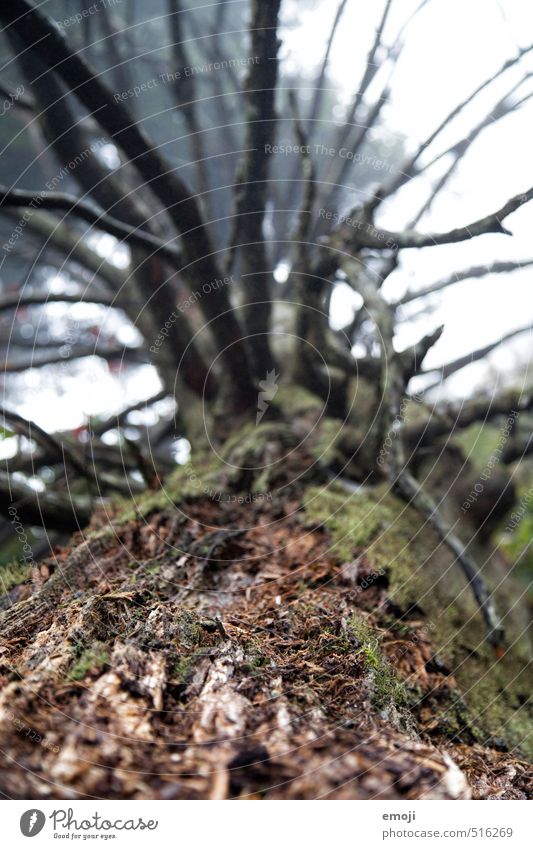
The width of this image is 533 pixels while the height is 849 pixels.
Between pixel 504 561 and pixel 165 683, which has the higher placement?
pixel 504 561

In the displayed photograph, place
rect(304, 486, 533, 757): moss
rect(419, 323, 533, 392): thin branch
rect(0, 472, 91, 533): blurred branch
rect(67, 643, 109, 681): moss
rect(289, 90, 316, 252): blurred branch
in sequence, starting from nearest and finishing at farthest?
1. rect(67, 643, 109, 681): moss
2. rect(304, 486, 533, 757): moss
3. rect(0, 472, 91, 533): blurred branch
4. rect(289, 90, 316, 252): blurred branch
5. rect(419, 323, 533, 392): thin branch

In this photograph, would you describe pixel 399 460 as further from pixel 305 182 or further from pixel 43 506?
pixel 43 506

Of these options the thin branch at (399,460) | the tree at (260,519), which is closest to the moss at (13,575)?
the tree at (260,519)

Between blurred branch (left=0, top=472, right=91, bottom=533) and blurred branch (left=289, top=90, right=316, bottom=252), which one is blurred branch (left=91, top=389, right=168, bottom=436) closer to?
blurred branch (left=0, top=472, right=91, bottom=533)

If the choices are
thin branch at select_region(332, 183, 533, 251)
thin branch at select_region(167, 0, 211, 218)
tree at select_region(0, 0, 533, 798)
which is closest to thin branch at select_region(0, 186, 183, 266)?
tree at select_region(0, 0, 533, 798)

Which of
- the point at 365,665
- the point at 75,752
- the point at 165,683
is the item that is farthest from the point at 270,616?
the point at 75,752

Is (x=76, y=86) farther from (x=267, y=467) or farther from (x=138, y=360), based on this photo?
(x=138, y=360)

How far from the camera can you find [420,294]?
3.20m

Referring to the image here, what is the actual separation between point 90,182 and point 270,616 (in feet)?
9.70

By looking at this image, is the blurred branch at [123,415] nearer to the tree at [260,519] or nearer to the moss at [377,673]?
the tree at [260,519]

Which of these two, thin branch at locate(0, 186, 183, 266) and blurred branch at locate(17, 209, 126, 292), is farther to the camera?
blurred branch at locate(17, 209, 126, 292)

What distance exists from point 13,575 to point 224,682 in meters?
0.96

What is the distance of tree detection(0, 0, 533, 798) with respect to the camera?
1124 millimetres

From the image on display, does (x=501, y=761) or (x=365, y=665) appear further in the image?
(x=501, y=761)
